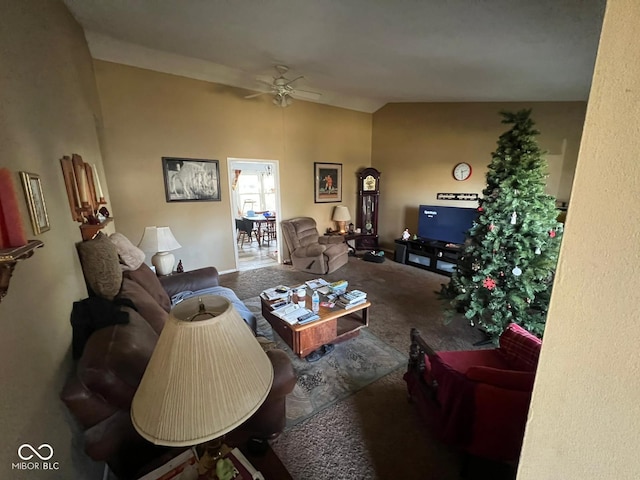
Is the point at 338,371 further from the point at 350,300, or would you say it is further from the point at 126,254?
the point at 126,254

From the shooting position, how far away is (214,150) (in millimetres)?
4363

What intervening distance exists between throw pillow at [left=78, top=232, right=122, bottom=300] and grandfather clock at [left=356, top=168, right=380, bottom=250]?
15.6 ft

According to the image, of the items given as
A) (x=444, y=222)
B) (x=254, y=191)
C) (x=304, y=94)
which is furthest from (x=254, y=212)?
(x=444, y=222)

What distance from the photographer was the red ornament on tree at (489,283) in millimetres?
2451

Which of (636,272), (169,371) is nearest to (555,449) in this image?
(636,272)

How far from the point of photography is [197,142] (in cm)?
421

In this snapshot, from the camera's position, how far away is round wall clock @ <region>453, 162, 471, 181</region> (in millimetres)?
4621

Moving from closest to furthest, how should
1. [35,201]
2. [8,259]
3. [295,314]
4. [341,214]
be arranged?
[8,259] < [35,201] < [295,314] < [341,214]

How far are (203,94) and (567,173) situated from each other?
551 centimetres

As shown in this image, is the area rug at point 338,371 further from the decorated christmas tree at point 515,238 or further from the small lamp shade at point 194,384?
the small lamp shade at point 194,384

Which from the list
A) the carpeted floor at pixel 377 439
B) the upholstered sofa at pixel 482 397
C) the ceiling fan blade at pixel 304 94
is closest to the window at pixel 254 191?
the ceiling fan blade at pixel 304 94

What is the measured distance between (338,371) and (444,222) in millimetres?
3416

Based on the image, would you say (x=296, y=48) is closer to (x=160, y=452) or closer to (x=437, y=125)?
(x=437, y=125)

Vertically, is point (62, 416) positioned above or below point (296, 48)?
below
